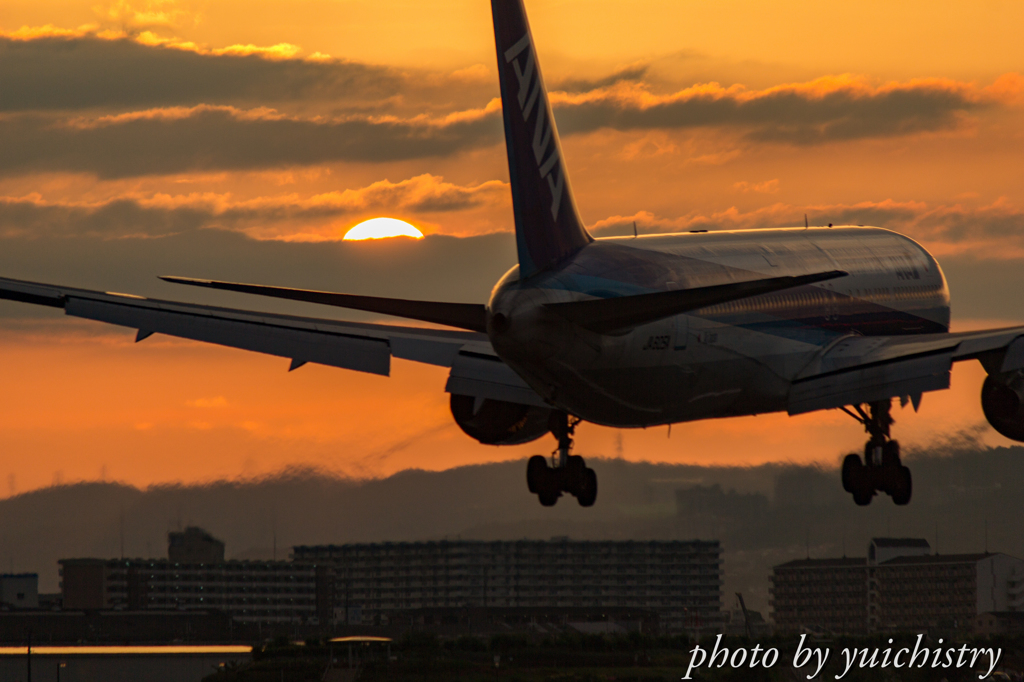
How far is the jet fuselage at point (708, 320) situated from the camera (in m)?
30.0

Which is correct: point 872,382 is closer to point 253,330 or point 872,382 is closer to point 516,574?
point 253,330

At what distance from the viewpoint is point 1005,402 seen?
3628cm

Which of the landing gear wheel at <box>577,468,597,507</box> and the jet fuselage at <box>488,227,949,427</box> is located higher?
the jet fuselage at <box>488,227,949,427</box>

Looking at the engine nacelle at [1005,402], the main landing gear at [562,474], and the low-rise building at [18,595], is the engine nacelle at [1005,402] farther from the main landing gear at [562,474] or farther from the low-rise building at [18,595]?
the low-rise building at [18,595]

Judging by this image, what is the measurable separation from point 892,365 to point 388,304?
14135mm

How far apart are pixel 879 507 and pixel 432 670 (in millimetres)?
24246

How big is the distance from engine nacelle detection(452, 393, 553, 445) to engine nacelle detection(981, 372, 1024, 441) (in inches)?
452

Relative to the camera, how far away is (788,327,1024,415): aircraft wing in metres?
35.1

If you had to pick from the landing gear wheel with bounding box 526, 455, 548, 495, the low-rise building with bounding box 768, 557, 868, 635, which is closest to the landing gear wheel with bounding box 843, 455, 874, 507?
the landing gear wheel with bounding box 526, 455, 548, 495

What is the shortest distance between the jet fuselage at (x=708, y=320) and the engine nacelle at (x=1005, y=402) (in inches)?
184

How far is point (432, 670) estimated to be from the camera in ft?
211

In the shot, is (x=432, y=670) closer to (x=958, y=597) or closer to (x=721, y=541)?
(x=721, y=541)

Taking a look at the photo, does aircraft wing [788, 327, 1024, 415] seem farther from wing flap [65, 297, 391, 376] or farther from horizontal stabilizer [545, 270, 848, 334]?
wing flap [65, 297, 391, 376]

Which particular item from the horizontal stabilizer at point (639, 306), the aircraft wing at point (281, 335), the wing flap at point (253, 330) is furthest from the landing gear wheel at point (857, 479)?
the horizontal stabilizer at point (639, 306)
